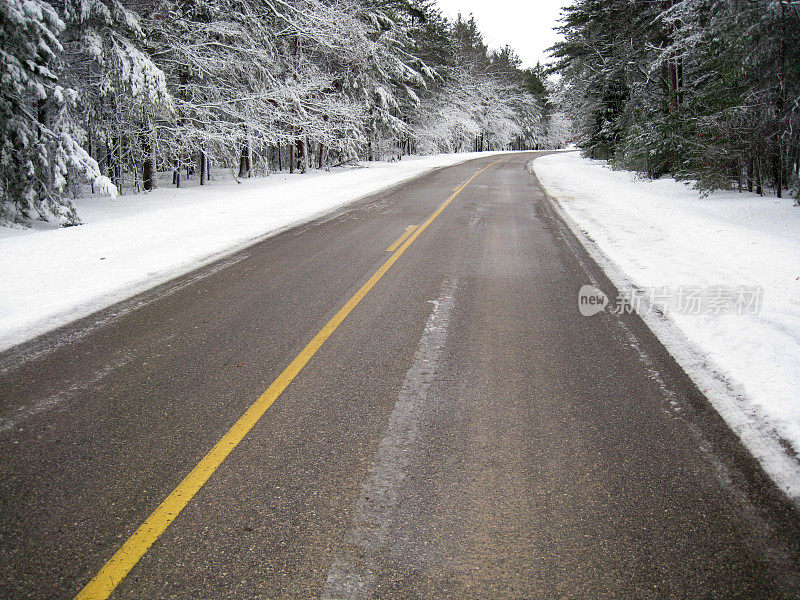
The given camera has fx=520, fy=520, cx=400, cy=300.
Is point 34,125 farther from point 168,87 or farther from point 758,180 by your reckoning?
point 758,180

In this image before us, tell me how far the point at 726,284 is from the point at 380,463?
5.87 meters

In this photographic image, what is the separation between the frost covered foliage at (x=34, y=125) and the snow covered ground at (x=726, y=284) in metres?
11.2

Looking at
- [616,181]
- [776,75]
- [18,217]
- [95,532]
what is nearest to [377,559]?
[95,532]

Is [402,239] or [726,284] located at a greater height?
[402,239]

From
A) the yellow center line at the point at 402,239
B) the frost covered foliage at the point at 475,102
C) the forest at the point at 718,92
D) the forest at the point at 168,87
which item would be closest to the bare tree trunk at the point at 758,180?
the forest at the point at 718,92

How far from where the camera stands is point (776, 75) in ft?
37.2

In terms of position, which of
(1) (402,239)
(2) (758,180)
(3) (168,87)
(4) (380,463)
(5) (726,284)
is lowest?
(4) (380,463)

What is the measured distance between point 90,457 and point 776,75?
14251 millimetres

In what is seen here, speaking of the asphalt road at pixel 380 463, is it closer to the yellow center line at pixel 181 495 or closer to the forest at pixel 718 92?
the yellow center line at pixel 181 495

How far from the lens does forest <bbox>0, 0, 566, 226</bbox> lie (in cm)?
1088

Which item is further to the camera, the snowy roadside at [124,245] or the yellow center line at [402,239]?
the yellow center line at [402,239]

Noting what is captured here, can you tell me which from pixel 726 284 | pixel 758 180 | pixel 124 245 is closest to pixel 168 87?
pixel 124 245

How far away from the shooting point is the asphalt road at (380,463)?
2.34 metres

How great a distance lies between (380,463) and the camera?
122 inches
